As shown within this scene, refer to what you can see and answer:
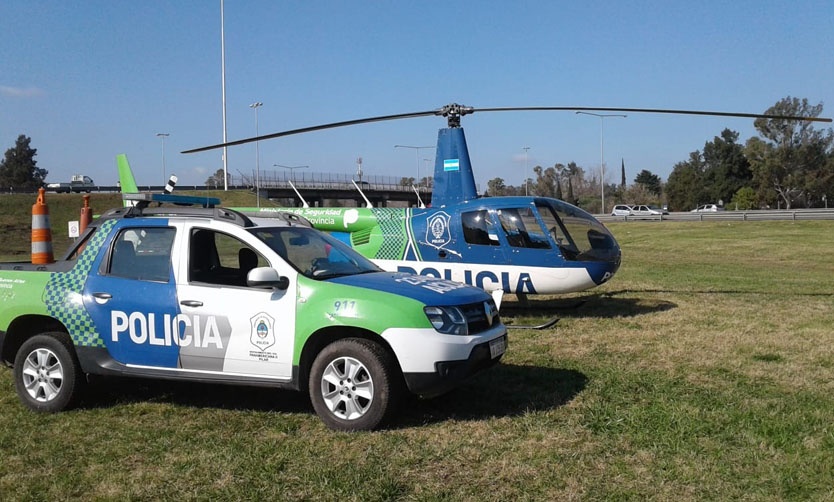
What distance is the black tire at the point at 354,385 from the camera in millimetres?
5082

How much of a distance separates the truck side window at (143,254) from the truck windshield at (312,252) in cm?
79

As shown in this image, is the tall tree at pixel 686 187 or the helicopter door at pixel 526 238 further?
the tall tree at pixel 686 187

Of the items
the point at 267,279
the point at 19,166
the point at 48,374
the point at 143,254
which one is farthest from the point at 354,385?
the point at 19,166

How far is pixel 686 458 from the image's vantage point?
4.55m

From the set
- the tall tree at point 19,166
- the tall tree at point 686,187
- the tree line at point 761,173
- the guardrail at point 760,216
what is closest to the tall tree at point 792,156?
the tree line at point 761,173

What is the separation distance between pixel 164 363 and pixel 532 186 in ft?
298

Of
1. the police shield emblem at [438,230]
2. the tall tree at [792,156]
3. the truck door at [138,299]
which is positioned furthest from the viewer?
the tall tree at [792,156]

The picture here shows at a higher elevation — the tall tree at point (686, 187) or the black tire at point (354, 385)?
the tall tree at point (686, 187)

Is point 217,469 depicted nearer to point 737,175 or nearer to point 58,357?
point 58,357

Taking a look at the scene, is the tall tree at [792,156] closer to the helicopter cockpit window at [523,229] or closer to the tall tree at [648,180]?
the tall tree at [648,180]

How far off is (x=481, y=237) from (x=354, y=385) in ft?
18.0

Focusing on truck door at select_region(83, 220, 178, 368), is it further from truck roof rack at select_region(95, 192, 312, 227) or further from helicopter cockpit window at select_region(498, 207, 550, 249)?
helicopter cockpit window at select_region(498, 207, 550, 249)

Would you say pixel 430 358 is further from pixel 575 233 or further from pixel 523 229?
pixel 575 233

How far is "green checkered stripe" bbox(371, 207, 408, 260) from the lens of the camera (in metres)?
10.8
